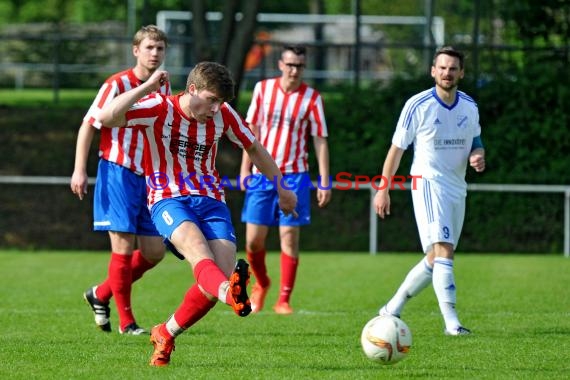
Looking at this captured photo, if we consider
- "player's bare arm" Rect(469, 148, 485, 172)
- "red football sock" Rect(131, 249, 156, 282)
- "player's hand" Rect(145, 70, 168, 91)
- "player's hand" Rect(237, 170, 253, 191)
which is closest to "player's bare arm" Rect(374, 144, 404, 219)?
"player's bare arm" Rect(469, 148, 485, 172)

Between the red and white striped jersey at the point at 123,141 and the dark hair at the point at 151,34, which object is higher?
the dark hair at the point at 151,34

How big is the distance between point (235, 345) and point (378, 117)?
10831 millimetres

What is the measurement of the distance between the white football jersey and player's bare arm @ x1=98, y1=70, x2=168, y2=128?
2.30 metres

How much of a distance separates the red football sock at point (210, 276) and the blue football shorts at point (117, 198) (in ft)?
5.99

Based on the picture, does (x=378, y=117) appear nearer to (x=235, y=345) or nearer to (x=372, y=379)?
(x=235, y=345)

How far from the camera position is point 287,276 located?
9.90 m

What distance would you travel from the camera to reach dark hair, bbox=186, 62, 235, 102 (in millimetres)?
6270

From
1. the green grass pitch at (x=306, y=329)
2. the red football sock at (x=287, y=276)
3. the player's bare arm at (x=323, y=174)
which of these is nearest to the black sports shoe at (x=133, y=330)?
the green grass pitch at (x=306, y=329)

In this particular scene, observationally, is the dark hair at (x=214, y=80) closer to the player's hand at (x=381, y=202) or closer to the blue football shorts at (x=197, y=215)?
the blue football shorts at (x=197, y=215)

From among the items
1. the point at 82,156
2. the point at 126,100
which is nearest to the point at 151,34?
the point at 82,156

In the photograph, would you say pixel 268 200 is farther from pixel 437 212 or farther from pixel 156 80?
pixel 156 80

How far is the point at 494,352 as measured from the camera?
714 centimetres

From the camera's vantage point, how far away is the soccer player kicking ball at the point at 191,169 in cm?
635

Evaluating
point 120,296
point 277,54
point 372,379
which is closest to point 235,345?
point 120,296
